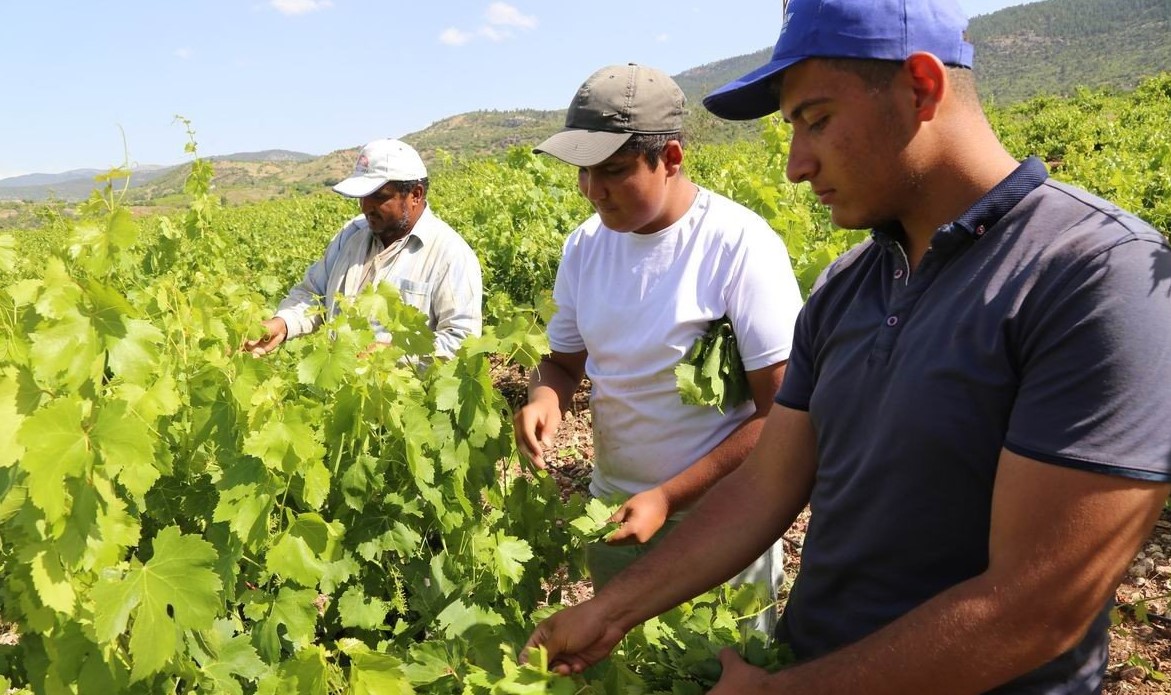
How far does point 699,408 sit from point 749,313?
0.30 meters

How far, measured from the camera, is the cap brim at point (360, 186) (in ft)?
12.3

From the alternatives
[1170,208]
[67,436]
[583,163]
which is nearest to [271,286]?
[583,163]

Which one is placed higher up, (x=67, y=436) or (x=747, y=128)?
(x=67, y=436)

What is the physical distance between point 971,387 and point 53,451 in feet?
4.51

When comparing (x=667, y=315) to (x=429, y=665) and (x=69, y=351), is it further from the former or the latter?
(x=69, y=351)

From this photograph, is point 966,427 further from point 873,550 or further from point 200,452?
point 200,452

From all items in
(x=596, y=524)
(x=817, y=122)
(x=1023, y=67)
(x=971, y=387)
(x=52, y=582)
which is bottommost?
(x=1023, y=67)

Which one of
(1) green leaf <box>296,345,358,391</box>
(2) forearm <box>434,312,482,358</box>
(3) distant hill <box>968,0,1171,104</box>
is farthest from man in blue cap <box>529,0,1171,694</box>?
(3) distant hill <box>968,0,1171,104</box>

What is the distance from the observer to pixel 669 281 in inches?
89.1

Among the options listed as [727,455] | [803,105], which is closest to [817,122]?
[803,105]

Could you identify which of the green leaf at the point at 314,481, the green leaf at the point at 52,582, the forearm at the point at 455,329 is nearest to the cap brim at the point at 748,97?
the green leaf at the point at 314,481

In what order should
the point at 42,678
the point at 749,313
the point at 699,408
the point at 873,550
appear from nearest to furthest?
the point at 873,550, the point at 42,678, the point at 749,313, the point at 699,408

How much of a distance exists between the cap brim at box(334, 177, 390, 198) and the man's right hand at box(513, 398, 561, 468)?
5.54 ft

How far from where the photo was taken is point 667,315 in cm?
224
